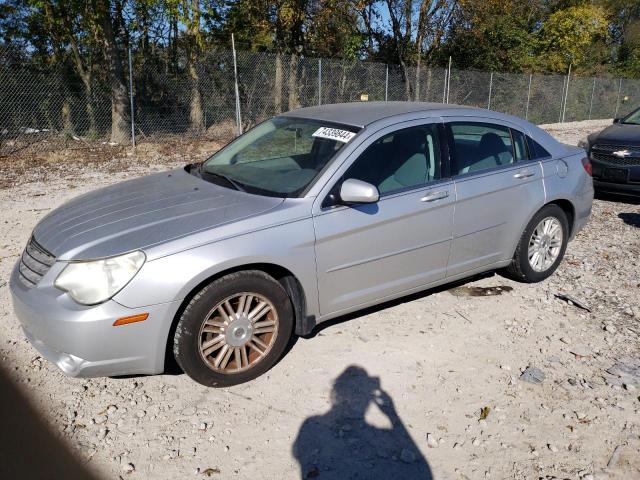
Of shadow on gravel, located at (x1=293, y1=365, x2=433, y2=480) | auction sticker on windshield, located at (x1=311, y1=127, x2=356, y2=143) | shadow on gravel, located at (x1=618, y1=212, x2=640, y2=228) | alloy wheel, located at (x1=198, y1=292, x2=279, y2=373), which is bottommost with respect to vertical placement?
shadow on gravel, located at (x1=293, y1=365, x2=433, y2=480)

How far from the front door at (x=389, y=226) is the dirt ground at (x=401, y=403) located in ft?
1.43

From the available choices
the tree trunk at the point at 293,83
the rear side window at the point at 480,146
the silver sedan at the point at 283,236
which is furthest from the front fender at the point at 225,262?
the tree trunk at the point at 293,83

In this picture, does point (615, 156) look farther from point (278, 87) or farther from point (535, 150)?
point (278, 87)

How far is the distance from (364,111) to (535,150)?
5.47 feet

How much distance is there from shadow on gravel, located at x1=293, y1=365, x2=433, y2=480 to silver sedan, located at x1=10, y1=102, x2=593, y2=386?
1.94 ft

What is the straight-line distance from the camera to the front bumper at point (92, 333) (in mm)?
3037

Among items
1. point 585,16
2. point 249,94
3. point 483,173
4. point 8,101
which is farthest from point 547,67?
point 483,173

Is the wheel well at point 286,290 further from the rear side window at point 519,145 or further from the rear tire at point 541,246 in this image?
the rear side window at point 519,145

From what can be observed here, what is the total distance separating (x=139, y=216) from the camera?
11.7ft

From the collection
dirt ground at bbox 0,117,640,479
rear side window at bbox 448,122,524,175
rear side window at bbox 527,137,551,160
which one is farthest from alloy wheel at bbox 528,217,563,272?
rear side window at bbox 448,122,524,175

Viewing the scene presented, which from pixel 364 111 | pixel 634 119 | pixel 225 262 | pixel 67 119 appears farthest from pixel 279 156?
pixel 67 119

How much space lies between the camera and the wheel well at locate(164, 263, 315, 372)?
3332 mm

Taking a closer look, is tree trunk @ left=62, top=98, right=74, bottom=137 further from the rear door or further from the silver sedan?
the rear door

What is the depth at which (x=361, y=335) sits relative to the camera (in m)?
4.20
